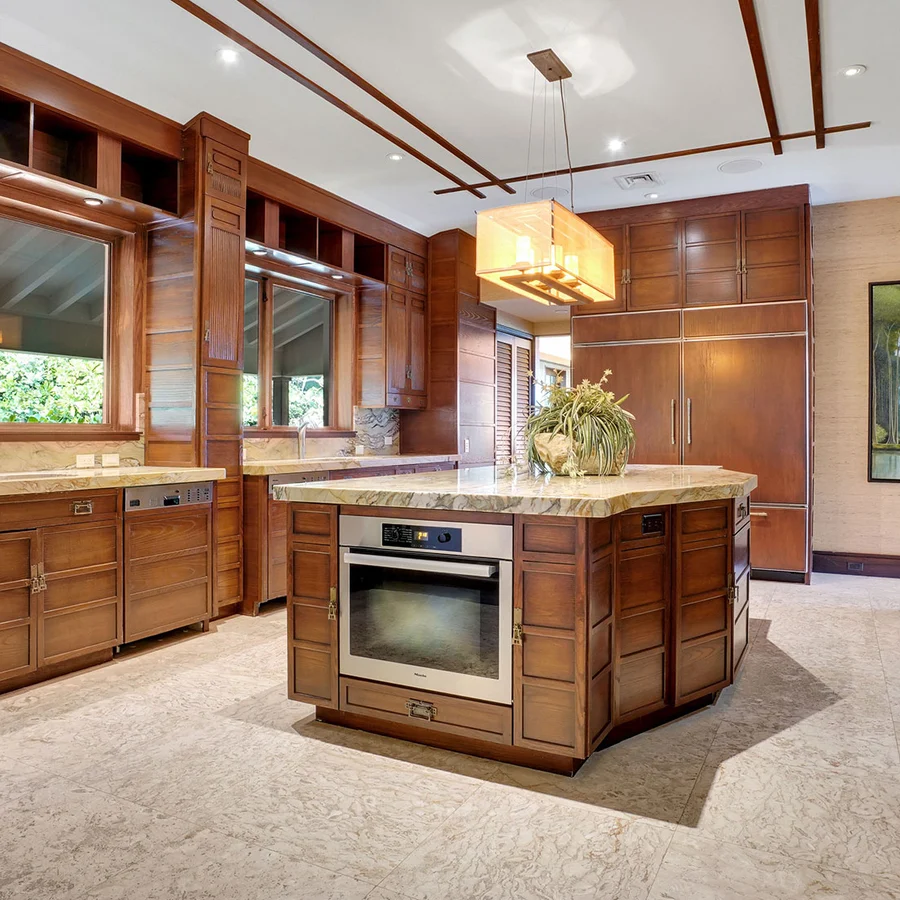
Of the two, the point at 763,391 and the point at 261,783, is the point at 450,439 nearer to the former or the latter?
the point at 763,391

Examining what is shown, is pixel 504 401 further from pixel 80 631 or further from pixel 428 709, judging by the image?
pixel 428 709

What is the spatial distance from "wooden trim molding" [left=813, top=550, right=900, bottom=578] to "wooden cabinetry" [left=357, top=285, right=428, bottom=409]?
3.65 m

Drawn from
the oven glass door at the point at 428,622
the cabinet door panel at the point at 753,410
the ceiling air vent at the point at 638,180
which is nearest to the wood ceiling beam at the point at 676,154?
the ceiling air vent at the point at 638,180

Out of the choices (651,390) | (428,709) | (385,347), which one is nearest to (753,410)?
(651,390)

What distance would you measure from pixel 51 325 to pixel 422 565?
2813 mm

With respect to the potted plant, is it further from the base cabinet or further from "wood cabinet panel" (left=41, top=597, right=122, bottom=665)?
"wood cabinet panel" (left=41, top=597, right=122, bottom=665)

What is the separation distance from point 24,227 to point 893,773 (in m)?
4.48

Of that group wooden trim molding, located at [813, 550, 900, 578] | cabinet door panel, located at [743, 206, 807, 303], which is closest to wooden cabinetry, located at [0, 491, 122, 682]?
cabinet door panel, located at [743, 206, 807, 303]

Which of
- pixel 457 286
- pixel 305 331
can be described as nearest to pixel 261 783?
pixel 305 331

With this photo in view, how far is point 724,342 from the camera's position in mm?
5539

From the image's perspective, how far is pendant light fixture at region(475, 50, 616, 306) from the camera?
3.21 metres

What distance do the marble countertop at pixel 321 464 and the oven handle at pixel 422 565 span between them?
206cm

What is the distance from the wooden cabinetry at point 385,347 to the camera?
6012mm

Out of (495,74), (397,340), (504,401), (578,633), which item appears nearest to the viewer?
(578,633)
